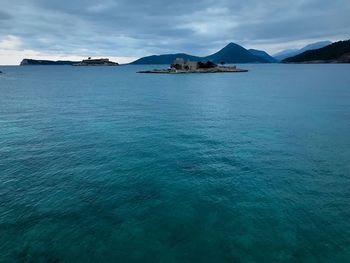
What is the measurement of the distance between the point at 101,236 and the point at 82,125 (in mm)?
37795

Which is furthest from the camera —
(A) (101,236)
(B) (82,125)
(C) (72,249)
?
(B) (82,125)

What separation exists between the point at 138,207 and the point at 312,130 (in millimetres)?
37826

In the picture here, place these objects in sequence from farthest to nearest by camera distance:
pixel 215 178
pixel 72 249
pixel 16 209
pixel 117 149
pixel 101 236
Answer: pixel 117 149, pixel 215 178, pixel 16 209, pixel 101 236, pixel 72 249

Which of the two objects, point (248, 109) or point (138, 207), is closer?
point (138, 207)

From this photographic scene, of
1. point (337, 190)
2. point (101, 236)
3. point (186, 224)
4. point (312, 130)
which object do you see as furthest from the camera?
point (312, 130)

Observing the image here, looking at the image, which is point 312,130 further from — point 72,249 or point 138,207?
point 72,249

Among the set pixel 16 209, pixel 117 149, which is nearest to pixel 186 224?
pixel 16 209

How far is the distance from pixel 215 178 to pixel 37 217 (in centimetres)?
1801

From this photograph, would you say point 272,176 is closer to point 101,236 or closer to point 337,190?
point 337,190

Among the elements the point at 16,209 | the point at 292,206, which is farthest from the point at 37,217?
the point at 292,206

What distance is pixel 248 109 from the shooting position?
72.4 metres

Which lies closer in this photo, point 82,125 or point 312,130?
point 312,130

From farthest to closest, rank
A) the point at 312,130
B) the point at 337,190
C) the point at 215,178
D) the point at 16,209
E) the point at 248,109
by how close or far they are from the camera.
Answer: the point at 248,109
the point at 312,130
the point at 215,178
the point at 337,190
the point at 16,209

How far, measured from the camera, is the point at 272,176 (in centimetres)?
3078
